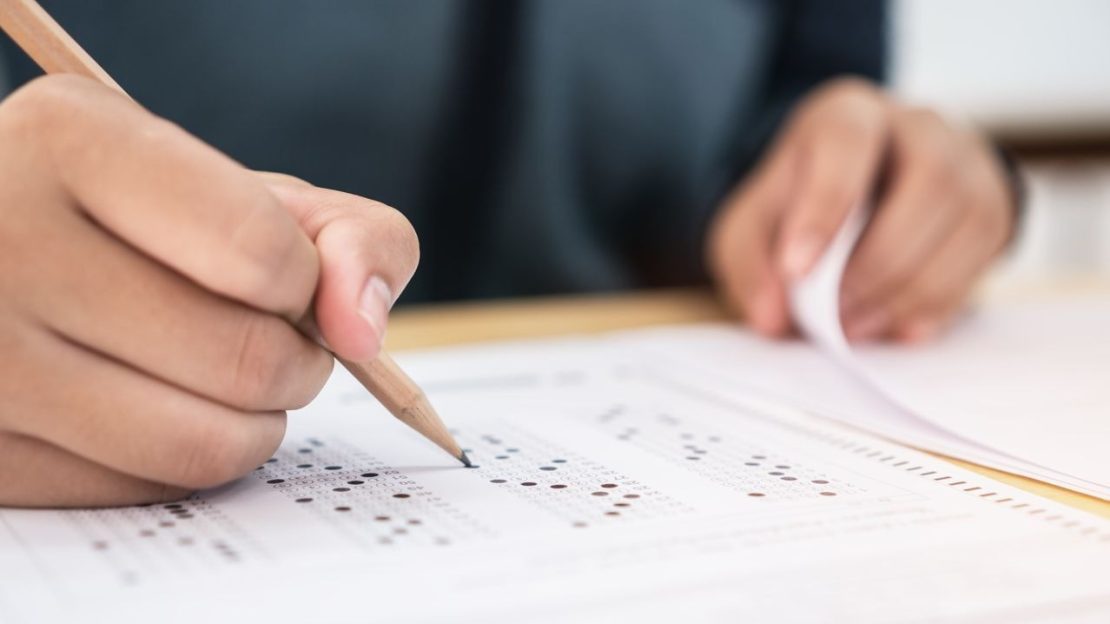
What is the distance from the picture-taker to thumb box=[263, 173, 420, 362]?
285 millimetres

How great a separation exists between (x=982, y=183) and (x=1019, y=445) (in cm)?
38

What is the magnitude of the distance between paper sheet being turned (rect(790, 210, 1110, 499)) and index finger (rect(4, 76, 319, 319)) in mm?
253

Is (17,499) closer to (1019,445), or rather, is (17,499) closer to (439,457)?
(439,457)

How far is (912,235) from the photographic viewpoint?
660 mm

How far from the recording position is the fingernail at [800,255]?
0.60 metres

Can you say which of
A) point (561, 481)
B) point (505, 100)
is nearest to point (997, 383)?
point (561, 481)

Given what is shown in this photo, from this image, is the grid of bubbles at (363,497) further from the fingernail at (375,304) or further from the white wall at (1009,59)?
the white wall at (1009,59)

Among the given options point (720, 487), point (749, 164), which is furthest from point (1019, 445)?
point (749, 164)

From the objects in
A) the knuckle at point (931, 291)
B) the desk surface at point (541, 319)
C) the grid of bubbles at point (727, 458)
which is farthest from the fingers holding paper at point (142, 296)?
the knuckle at point (931, 291)

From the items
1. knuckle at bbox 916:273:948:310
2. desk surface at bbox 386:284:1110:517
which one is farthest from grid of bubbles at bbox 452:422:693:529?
knuckle at bbox 916:273:948:310

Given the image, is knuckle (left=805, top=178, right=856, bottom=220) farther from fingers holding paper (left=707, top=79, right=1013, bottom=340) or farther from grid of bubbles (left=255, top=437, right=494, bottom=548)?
grid of bubbles (left=255, top=437, right=494, bottom=548)

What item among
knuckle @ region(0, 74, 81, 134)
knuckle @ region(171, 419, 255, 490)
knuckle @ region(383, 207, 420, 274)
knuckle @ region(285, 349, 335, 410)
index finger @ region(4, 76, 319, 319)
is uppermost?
knuckle @ region(0, 74, 81, 134)

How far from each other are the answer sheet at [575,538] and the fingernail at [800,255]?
0.19 meters

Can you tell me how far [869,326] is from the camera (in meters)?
0.65
